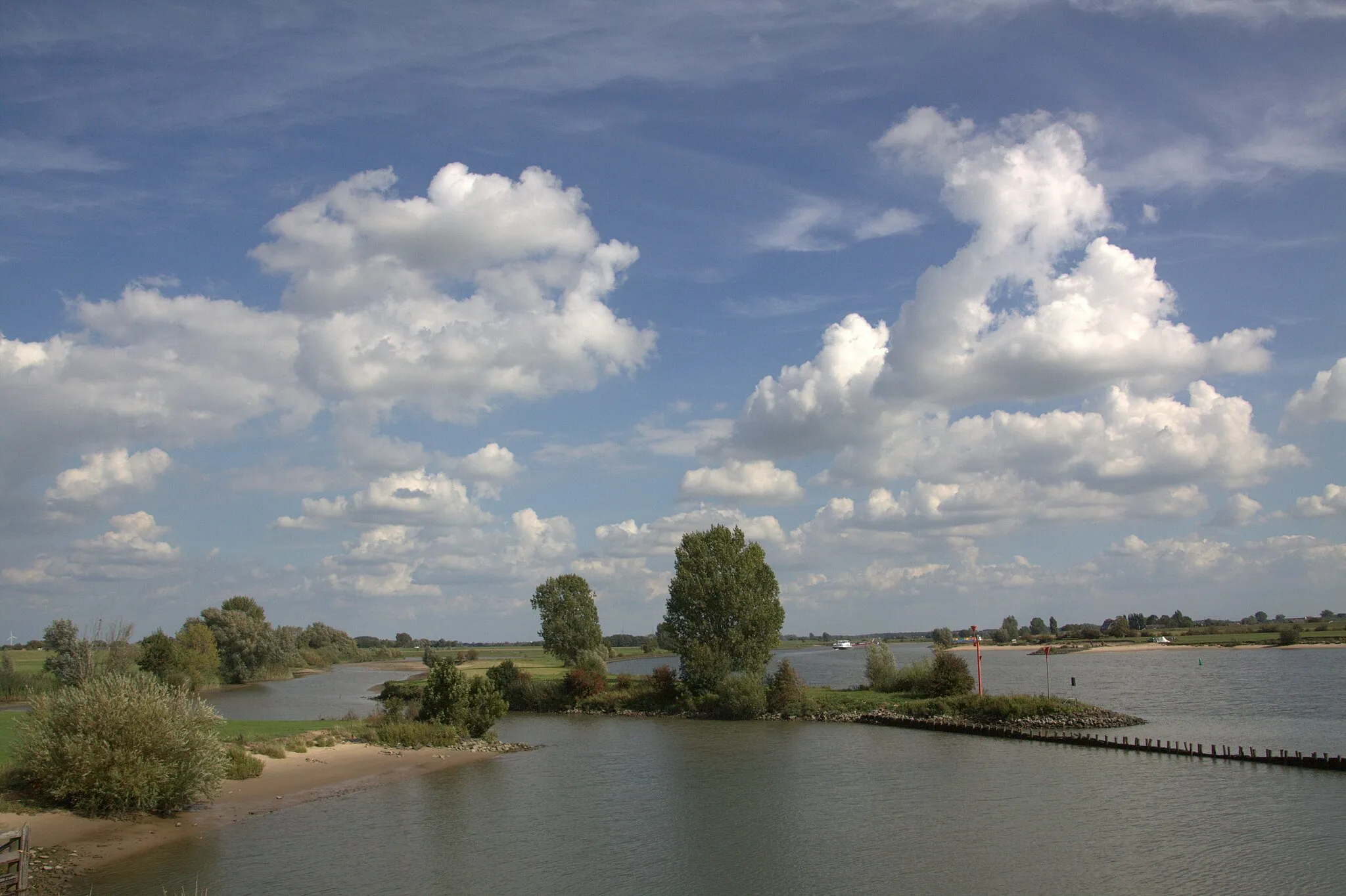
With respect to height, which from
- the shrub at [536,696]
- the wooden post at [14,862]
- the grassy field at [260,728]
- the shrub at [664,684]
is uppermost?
the wooden post at [14,862]

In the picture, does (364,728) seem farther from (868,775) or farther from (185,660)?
(185,660)

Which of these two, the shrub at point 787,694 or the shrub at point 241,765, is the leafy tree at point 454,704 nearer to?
the shrub at point 241,765

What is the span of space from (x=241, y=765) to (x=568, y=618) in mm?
62735

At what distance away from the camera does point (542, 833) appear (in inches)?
1221

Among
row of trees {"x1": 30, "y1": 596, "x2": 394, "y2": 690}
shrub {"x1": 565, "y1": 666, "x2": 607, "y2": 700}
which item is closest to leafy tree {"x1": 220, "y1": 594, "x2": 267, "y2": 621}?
row of trees {"x1": 30, "y1": 596, "x2": 394, "y2": 690}

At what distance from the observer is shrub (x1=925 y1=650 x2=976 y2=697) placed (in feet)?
206

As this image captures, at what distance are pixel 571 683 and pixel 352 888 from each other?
53746mm

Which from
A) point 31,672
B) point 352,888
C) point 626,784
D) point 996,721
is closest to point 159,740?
point 352,888

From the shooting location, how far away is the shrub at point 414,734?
162ft

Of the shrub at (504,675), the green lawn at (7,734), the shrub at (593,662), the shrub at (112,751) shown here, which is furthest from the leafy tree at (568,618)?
the shrub at (112,751)

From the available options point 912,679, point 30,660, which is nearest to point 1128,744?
point 912,679

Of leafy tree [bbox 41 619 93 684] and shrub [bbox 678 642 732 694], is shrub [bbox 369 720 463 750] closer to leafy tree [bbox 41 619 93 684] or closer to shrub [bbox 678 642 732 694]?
shrub [bbox 678 642 732 694]

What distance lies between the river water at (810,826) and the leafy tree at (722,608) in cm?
1732

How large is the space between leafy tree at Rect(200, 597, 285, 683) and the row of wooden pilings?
277ft
